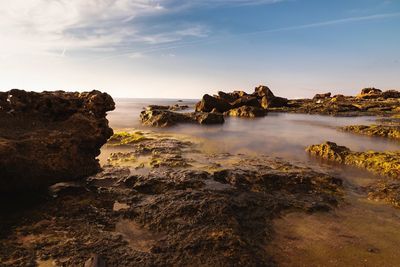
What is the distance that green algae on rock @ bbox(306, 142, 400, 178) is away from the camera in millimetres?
12468

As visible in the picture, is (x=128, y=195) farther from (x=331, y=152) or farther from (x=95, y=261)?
(x=331, y=152)

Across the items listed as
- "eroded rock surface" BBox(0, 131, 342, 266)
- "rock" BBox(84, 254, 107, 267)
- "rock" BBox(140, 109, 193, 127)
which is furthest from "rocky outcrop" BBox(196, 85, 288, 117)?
"rock" BBox(84, 254, 107, 267)

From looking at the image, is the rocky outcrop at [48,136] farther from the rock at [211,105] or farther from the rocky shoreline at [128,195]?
the rock at [211,105]

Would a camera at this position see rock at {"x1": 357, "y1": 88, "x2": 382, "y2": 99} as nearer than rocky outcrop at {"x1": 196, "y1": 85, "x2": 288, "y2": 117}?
No

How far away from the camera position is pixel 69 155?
33.4ft

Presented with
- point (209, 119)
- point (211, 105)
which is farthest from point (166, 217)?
point (211, 105)

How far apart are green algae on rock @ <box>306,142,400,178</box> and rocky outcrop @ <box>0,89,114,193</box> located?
34.2ft

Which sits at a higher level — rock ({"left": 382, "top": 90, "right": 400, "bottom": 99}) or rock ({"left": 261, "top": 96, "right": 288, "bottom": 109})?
rock ({"left": 382, "top": 90, "right": 400, "bottom": 99})

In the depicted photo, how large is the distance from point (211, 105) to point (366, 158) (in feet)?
132

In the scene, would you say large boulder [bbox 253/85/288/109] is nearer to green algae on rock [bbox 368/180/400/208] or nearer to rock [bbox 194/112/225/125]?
rock [bbox 194/112/225/125]

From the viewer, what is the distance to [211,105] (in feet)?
175

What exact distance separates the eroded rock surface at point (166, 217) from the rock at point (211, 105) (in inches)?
1589

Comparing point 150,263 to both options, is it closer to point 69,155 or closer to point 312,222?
point 312,222

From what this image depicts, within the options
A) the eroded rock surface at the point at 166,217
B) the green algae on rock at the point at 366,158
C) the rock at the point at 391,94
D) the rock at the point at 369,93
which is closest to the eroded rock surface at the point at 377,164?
the green algae on rock at the point at 366,158
